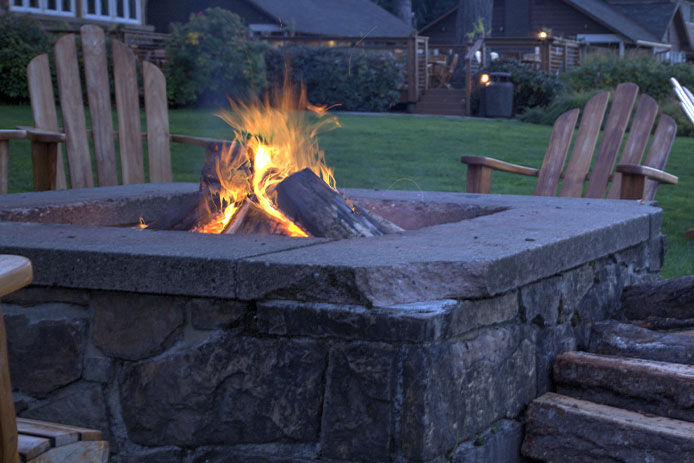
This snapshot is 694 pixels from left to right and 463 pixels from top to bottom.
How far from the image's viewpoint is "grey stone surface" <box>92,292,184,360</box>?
2588 millimetres

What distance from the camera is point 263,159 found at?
12.5 feet

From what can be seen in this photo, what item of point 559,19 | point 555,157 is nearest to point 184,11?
point 559,19

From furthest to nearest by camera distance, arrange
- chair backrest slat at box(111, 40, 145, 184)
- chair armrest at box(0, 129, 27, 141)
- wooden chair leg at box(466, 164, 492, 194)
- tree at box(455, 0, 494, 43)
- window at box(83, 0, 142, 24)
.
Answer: tree at box(455, 0, 494, 43), window at box(83, 0, 142, 24), chair backrest slat at box(111, 40, 145, 184), wooden chair leg at box(466, 164, 492, 194), chair armrest at box(0, 129, 27, 141)

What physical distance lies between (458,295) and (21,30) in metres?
15.1

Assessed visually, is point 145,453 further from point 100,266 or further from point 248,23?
point 248,23

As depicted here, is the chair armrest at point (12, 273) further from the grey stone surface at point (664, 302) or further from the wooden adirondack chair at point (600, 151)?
the wooden adirondack chair at point (600, 151)

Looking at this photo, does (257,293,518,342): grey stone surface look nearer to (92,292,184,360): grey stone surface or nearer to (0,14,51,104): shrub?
(92,292,184,360): grey stone surface

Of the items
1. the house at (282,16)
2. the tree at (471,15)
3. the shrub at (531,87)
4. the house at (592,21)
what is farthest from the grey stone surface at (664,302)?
the house at (592,21)

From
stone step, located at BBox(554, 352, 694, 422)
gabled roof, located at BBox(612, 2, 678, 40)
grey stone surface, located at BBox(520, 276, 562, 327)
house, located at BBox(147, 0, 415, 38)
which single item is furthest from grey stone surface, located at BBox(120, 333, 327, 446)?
gabled roof, located at BBox(612, 2, 678, 40)

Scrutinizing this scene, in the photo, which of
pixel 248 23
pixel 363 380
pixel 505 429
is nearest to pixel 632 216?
pixel 505 429

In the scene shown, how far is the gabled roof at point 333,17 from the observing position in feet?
88.2

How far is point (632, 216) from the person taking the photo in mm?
3701

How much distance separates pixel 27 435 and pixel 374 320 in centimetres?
92

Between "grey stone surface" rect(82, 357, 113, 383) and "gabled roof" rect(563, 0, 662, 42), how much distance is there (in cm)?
3344
